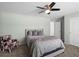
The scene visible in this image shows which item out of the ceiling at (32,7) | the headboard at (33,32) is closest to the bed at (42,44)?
the headboard at (33,32)

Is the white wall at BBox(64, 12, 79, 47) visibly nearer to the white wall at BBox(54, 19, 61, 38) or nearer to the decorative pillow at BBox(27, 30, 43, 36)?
the white wall at BBox(54, 19, 61, 38)

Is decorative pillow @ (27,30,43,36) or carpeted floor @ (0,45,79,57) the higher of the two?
decorative pillow @ (27,30,43,36)

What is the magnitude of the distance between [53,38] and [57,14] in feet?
1.40

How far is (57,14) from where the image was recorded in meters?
1.57

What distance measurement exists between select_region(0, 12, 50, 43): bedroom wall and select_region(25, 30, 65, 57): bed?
0.29 ft

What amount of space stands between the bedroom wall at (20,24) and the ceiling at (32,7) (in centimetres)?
8

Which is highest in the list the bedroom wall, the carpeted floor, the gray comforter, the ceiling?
the ceiling

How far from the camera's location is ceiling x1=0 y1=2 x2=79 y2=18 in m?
1.53

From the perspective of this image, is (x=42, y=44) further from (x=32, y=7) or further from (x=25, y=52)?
(x=32, y=7)

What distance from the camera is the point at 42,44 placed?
154 centimetres

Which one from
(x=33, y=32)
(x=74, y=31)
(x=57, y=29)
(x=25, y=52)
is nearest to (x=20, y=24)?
(x=33, y=32)

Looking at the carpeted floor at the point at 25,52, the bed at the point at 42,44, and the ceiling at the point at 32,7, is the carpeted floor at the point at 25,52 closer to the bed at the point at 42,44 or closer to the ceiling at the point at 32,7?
the bed at the point at 42,44

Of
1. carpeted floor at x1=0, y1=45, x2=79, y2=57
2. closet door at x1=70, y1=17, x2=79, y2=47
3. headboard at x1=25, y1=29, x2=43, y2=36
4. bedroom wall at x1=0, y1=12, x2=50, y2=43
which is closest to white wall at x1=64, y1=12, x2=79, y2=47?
closet door at x1=70, y1=17, x2=79, y2=47

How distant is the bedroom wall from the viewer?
154 cm
